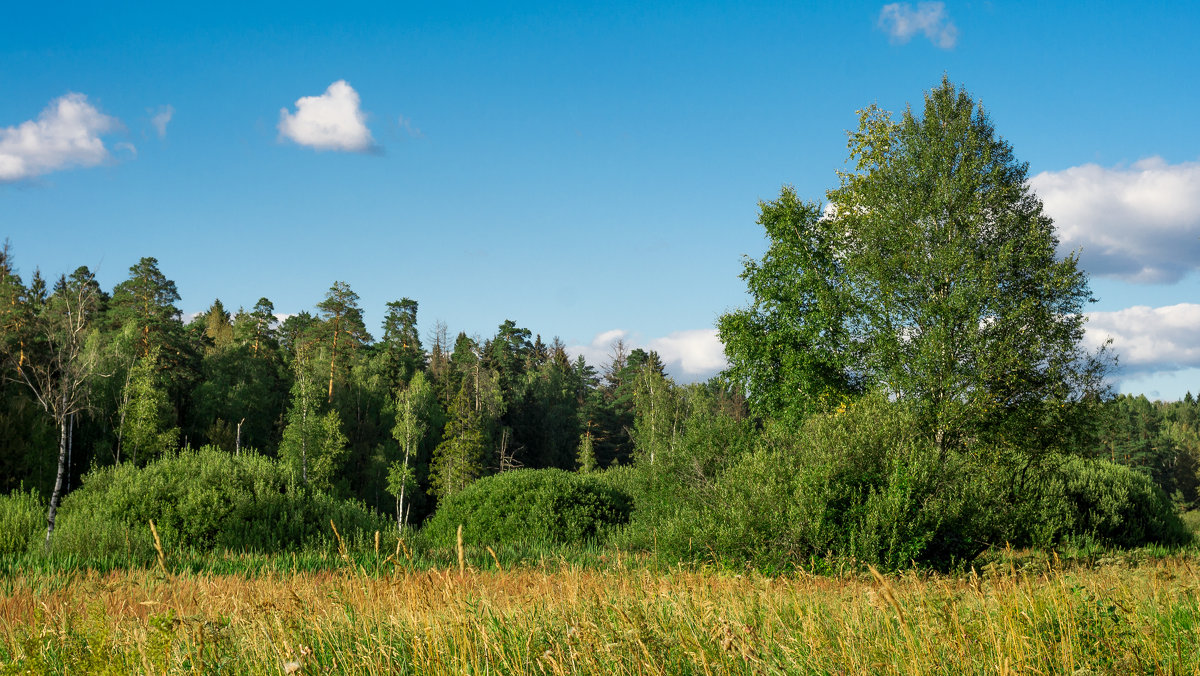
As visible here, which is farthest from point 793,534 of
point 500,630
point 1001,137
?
point 1001,137

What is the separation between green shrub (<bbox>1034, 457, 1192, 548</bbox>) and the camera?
2116 cm

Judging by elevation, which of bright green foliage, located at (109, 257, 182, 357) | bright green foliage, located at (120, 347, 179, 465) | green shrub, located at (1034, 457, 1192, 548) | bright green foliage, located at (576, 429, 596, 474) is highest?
bright green foliage, located at (109, 257, 182, 357)

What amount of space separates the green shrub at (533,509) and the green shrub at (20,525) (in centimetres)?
1041

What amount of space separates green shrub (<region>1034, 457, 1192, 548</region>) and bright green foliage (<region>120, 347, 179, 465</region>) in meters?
41.7

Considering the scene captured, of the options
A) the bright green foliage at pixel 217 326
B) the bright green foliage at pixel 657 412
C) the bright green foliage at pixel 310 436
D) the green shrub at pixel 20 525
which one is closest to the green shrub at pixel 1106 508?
the bright green foliage at pixel 657 412

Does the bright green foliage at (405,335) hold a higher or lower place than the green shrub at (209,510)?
higher

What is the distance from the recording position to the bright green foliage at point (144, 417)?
40906mm

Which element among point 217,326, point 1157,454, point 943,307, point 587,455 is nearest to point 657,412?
point 587,455

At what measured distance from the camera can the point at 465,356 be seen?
68.6 meters

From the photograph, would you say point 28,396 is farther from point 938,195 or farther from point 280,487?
point 938,195

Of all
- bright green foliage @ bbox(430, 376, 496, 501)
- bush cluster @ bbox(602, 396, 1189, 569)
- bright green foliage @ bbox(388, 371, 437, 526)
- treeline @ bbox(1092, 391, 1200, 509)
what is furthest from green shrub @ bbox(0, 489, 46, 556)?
treeline @ bbox(1092, 391, 1200, 509)

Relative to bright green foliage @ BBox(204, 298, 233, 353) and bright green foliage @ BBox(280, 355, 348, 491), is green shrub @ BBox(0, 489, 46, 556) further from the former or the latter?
bright green foliage @ BBox(204, 298, 233, 353)

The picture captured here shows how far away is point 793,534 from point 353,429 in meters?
49.7

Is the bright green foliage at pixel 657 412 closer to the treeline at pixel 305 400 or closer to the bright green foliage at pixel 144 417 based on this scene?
the treeline at pixel 305 400
